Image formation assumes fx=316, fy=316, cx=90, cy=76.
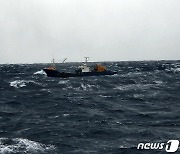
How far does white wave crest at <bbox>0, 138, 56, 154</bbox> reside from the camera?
76.4 feet

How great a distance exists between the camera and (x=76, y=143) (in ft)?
83.0

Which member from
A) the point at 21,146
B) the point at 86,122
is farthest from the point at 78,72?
the point at 21,146

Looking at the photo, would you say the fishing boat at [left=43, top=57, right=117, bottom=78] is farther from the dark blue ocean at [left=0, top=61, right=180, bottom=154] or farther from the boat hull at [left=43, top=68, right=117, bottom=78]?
the dark blue ocean at [left=0, top=61, right=180, bottom=154]

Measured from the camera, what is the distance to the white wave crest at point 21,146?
76.4 ft

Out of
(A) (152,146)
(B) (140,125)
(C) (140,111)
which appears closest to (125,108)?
(C) (140,111)

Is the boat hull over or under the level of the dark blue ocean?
over

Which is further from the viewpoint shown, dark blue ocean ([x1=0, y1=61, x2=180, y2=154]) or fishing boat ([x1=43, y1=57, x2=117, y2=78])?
fishing boat ([x1=43, y1=57, x2=117, y2=78])

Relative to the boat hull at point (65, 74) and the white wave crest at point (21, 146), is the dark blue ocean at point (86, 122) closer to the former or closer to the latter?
the white wave crest at point (21, 146)

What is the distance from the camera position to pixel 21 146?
79.6ft

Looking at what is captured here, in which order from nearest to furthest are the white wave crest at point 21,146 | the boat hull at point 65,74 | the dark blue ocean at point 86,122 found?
the white wave crest at point 21,146 → the dark blue ocean at point 86,122 → the boat hull at point 65,74

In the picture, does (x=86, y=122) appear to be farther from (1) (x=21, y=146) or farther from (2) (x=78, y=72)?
(2) (x=78, y=72)

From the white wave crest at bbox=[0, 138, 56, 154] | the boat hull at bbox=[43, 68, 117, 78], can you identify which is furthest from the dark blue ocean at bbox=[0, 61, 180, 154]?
the boat hull at bbox=[43, 68, 117, 78]

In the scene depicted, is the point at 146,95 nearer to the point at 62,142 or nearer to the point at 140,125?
the point at 140,125

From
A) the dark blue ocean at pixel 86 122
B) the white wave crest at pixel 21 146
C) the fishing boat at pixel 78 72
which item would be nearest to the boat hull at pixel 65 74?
the fishing boat at pixel 78 72
